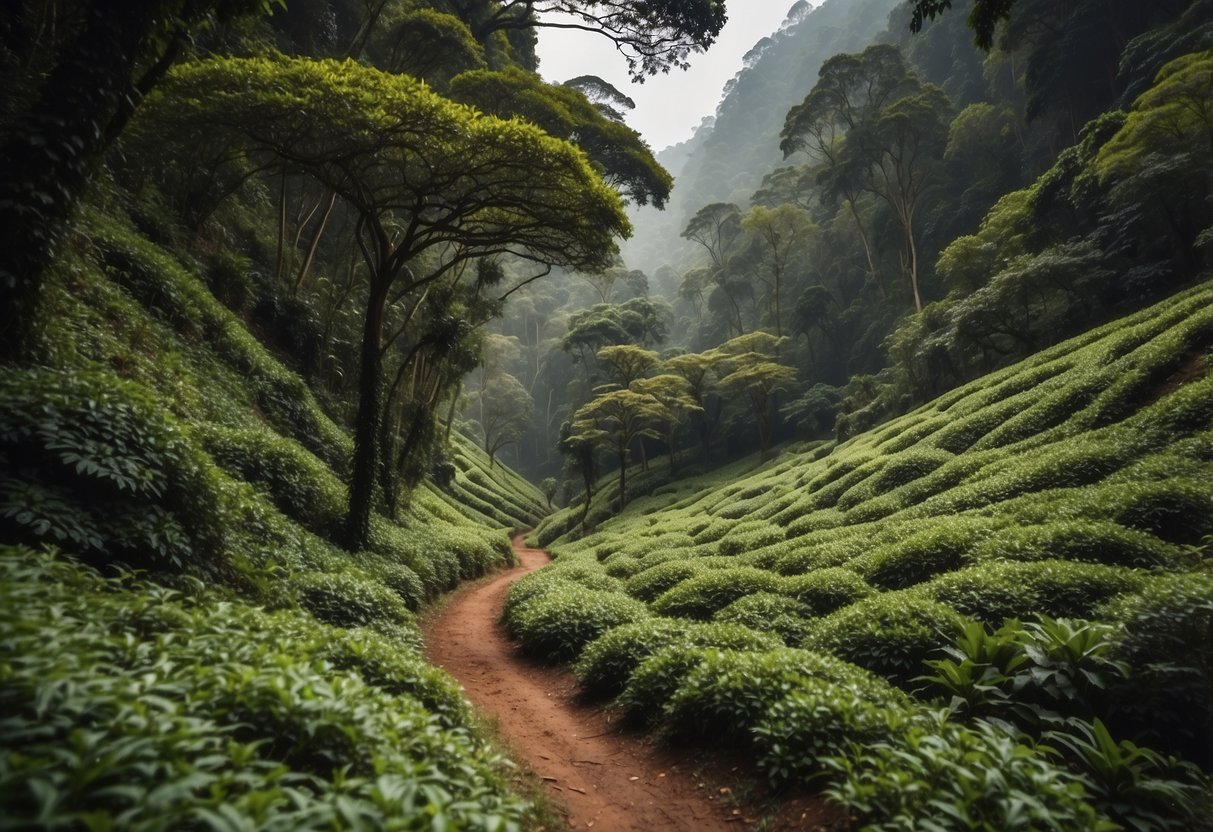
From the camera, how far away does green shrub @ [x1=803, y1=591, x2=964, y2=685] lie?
651 centimetres

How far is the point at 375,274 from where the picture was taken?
11930mm

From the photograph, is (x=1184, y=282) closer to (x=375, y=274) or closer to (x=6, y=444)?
(x=375, y=274)

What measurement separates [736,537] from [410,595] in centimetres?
1038

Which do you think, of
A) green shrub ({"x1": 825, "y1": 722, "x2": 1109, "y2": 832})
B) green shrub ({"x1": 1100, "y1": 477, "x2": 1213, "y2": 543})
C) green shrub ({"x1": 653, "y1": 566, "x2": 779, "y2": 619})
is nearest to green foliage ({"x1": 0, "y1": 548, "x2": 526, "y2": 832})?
green shrub ({"x1": 825, "y1": 722, "x2": 1109, "y2": 832})

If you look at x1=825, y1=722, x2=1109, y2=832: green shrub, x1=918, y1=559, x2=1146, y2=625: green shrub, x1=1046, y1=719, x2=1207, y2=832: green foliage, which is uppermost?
x1=918, y1=559, x2=1146, y2=625: green shrub

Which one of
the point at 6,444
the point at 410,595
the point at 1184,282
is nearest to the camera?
the point at 6,444

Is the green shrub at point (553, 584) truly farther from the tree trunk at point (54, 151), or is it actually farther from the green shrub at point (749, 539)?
the tree trunk at point (54, 151)

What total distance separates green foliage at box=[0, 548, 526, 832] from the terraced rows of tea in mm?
2834

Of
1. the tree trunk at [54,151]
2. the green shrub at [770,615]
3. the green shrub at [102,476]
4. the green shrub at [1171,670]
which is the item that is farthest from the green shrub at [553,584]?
the green shrub at [1171,670]

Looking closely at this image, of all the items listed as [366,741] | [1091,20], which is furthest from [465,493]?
[1091,20]

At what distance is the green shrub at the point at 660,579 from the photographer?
12.5 meters

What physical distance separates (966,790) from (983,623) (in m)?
4.49

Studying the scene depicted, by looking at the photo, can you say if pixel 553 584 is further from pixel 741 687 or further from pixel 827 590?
pixel 741 687

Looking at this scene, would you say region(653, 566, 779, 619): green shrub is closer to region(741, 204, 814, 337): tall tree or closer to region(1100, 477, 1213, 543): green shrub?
region(1100, 477, 1213, 543): green shrub
